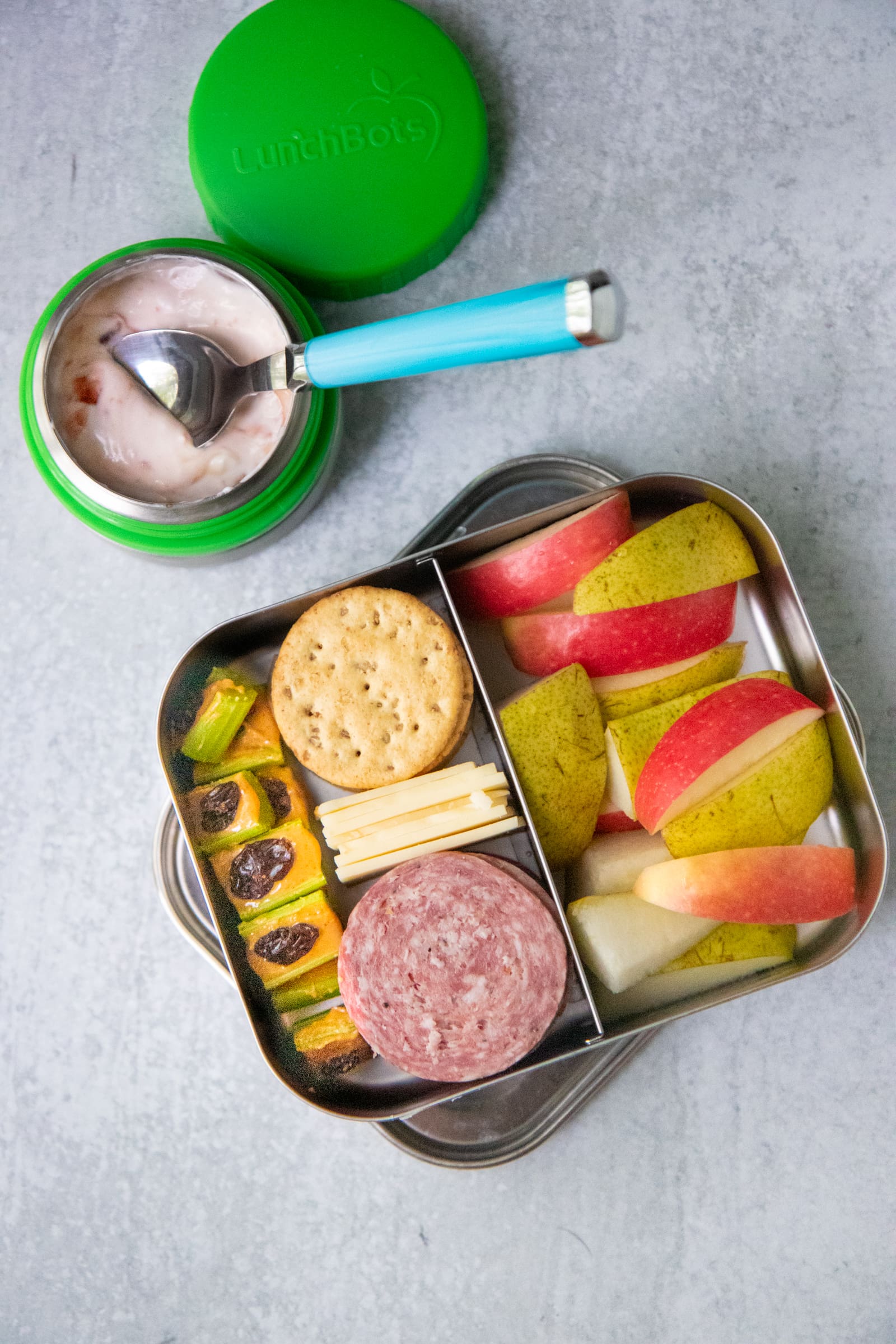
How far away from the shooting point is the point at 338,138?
1100 millimetres

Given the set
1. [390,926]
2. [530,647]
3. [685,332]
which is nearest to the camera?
[390,926]

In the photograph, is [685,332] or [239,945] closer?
[239,945]

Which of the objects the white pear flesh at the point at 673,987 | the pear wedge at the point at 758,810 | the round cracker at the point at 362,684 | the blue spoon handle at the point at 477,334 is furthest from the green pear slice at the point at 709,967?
the blue spoon handle at the point at 477,334

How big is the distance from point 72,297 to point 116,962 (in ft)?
2.47

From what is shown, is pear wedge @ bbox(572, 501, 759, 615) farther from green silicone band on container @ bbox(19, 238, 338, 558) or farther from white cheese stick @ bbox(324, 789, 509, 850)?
green silicone band on container @ bbox(19, 238, 338, 558)

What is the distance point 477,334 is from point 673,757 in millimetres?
Answer: 439

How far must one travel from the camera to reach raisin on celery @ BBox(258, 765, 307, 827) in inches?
39.6

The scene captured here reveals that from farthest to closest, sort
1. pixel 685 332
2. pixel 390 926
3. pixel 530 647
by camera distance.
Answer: pixel 685 332 → pixel 530 647 → pixel 390 926

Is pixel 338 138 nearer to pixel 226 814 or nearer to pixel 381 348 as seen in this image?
pixel 381 348

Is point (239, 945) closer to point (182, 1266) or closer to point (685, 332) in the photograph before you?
point (182, 1266)

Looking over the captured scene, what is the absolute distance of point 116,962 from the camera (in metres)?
1.14

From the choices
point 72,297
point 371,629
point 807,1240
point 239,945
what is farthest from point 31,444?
point 807,1240

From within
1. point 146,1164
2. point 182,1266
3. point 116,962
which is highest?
point 116,962

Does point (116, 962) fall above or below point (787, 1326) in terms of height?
above
